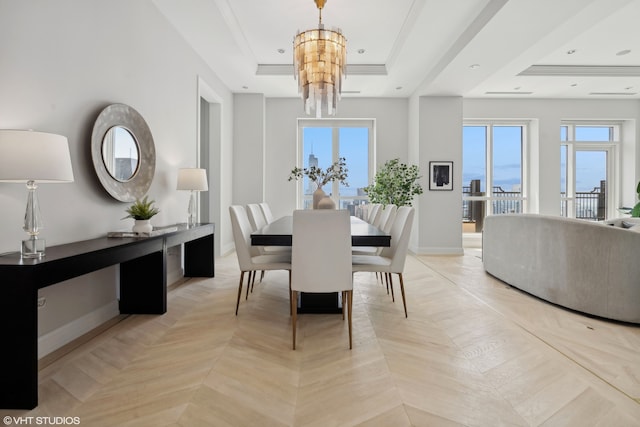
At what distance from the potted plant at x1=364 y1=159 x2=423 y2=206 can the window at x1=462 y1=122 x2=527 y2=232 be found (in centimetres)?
166

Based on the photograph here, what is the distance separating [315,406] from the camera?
5.17 feet

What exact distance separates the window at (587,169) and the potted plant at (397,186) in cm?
348

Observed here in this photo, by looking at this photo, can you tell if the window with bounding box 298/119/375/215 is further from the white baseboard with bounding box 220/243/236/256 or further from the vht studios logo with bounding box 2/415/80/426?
the vht studios logo with bounding box 2/415/80/426

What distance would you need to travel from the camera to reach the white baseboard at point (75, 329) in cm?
Answer: 210

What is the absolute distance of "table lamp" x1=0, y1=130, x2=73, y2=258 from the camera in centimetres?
157

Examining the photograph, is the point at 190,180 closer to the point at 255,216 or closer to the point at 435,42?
the point at 255,216

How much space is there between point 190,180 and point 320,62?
187 cm

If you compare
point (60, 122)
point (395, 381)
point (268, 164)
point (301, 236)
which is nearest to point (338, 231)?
point (301, 236)

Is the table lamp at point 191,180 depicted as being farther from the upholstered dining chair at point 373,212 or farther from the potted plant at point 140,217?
the upholstered dining chair at point 373,212

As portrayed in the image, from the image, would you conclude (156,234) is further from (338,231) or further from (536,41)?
(536,41)

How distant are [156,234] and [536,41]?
15.0 feet

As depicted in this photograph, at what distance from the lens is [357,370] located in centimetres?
191

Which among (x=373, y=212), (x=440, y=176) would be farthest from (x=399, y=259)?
(x=440, y=176)

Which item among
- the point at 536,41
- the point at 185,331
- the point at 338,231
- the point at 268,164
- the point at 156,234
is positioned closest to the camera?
the point at 338,231
